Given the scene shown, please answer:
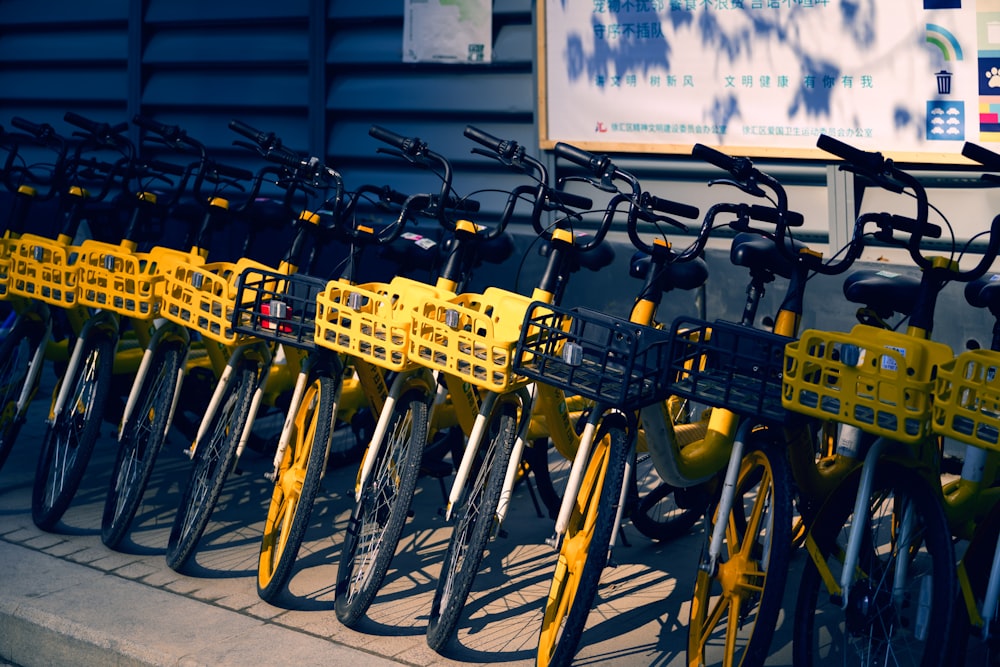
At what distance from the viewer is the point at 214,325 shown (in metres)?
4.86

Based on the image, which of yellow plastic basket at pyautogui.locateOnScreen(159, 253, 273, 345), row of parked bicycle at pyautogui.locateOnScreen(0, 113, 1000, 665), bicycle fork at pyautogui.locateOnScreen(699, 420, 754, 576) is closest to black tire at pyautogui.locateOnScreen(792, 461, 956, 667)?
row of parked bicycle at pyautogui.locateOnScreen(0, 113, 1000, 665)

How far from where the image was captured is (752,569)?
12.5 ft

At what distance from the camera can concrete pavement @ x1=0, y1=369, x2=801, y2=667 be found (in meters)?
4.23

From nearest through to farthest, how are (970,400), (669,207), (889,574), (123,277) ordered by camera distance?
(970,400) → (889,574) → (669,207) → (123,277)

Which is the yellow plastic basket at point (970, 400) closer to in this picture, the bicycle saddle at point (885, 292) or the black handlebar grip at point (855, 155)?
the black handlebar grip at point (855, 155)

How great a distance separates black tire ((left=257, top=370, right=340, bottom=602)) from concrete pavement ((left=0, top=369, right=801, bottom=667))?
14 centimetres

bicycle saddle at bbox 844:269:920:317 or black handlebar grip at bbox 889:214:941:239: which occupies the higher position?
black handlebar grip at bbox 889:214:941:239

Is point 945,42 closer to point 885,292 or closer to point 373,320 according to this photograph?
point 885,292

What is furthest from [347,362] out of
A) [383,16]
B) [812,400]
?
[383,16]

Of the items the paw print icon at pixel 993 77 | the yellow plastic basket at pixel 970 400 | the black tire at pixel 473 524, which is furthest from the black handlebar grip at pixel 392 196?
the paw print icon at pixel 993 77

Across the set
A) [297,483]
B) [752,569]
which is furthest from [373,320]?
[752,569]

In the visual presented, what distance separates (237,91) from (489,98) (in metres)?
2.01

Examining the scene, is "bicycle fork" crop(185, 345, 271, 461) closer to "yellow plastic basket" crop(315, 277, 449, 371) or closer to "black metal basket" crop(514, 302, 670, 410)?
"yellow plastic basket" crop(315, 277, 449, 371)

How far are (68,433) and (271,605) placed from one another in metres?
1.37
